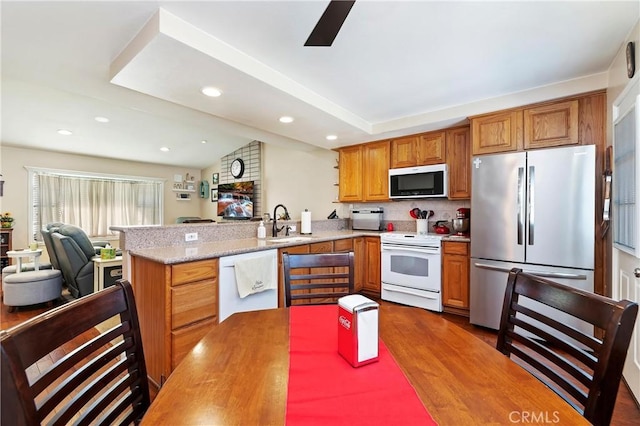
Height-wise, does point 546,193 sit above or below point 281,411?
above

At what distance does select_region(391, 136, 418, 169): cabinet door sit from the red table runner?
316 cm

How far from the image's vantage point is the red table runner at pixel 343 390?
25.0 inches

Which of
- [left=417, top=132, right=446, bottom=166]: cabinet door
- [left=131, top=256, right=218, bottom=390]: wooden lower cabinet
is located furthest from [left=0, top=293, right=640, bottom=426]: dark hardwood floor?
[left=131, top=256, right=218, bottom=390]: wooden lower cabinet

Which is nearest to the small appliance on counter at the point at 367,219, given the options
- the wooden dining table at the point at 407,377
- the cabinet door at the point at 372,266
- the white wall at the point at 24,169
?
the cabinet door at the point at 372,266

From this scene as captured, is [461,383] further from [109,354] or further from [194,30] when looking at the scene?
[194,30]

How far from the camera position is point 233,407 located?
66 cm

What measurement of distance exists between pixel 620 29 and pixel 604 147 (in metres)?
0.94

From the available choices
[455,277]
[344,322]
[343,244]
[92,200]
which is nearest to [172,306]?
[344,322]

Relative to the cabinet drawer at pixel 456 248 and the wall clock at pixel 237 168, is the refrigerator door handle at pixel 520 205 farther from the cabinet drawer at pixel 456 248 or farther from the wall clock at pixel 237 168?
the wall clock at pixel 237 168

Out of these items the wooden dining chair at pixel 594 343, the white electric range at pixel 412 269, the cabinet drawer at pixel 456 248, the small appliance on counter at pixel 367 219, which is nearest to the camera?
the wooden dining chair at pixel 594 343

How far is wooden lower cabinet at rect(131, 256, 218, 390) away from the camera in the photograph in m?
1.86

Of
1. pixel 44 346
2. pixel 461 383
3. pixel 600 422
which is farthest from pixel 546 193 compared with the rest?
pixel 44 346
